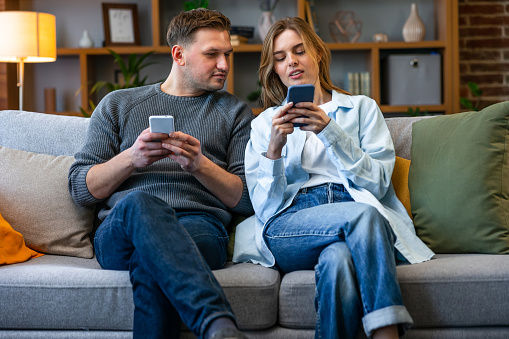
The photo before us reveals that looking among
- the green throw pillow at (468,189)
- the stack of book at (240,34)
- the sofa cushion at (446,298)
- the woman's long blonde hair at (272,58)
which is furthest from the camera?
the stack of book at (240,34)

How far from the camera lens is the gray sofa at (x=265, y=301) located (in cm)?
149

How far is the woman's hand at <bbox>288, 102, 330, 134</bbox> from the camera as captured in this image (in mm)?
1572

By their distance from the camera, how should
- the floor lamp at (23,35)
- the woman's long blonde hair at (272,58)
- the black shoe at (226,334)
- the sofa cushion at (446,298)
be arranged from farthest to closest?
the floor lamp at (23,35) → the woman's long blonde hair at (272,58) → the sofa cushion at (446,298) → the black shoe at (226,334)

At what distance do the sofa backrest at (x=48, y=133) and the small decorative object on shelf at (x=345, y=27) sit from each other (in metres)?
1.86

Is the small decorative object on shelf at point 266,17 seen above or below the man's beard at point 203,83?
above

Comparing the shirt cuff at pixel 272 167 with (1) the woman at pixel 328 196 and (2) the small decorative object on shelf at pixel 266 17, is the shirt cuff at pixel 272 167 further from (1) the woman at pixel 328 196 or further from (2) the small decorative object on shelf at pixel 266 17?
(2) the small decorative object on shelf at pixel 266 17

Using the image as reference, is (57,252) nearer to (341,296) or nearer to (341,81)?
(341,296)

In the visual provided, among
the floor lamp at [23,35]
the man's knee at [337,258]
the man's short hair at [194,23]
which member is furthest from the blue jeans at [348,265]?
the floor lamp at [23,35]

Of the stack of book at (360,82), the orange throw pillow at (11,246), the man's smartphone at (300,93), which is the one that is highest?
the stack of book at (360,82)

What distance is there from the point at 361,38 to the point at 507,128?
2.29m

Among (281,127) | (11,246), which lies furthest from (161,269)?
(11,246)

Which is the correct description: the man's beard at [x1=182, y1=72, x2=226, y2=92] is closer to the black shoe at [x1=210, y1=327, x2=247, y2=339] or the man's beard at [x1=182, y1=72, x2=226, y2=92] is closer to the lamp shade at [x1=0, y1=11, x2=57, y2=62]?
the black shoe at [x1=210, y1=327, x2=247, y2=339]

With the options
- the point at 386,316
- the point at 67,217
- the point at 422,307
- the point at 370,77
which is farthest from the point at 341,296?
the point at 370,77

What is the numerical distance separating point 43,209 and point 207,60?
74cm
